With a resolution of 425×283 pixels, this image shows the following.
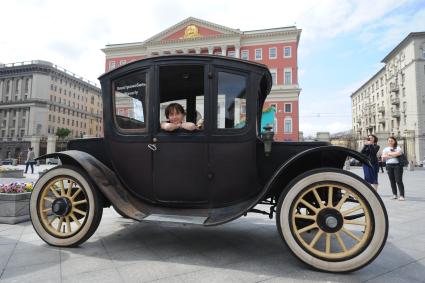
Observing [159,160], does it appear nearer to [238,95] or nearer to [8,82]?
[238,95]

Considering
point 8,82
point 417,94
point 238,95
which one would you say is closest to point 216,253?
point 238,95

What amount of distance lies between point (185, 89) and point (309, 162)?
1737 millimetres

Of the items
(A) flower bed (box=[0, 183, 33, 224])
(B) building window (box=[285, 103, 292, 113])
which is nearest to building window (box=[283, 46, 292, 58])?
(B) building window (box=[285, 103, 292, 113])

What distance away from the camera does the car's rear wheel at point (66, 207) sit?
296 cm

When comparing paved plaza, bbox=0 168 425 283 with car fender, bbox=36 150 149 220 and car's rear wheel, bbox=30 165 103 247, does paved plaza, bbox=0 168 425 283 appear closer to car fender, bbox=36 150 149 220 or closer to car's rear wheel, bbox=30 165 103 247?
car's rear wheel, bbox=30 165 103 247

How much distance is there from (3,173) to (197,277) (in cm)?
1641

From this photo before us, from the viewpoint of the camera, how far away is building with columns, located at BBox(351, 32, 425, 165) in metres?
46.2

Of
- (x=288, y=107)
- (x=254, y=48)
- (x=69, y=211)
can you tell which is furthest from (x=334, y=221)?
(x=254, y=48)

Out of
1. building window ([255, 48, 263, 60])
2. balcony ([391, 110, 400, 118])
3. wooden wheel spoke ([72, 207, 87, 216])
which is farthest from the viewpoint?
balcony ([391, 110, 400, 118])

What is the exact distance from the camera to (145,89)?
3182 millimetres

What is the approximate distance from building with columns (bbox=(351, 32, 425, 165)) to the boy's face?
4320 centimetres

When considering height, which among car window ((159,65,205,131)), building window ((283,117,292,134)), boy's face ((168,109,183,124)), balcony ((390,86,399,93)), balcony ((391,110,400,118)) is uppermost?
balcony ((390,86,399,93))

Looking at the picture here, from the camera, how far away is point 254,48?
5147 centimetres

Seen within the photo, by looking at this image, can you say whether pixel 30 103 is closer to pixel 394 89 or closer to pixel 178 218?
pixel 178 218
